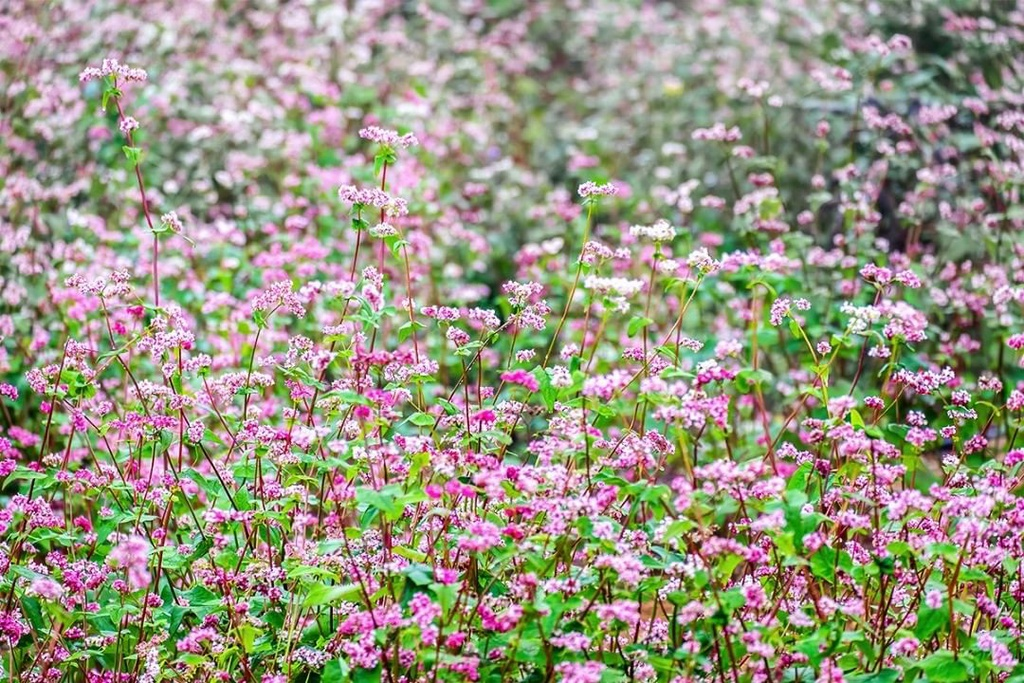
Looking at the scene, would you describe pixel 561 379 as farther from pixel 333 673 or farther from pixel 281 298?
pixel 281 298

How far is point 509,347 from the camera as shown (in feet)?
12.8

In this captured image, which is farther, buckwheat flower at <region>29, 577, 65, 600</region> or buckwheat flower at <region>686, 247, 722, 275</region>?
buckwheat flower at <region>686, 247, 722, 275</region>

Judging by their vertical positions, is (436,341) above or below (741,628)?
below

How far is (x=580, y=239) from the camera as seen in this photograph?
4.71m

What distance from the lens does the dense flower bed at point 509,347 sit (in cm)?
211

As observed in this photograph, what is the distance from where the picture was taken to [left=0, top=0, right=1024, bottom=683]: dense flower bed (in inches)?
83.0

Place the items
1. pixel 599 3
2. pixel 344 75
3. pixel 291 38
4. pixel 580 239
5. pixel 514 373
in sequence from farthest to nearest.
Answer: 1. pixel 599 3
2. pixel 291 38
3. pixel 344 75
4. pixel 580 239
5. pixel 514 373

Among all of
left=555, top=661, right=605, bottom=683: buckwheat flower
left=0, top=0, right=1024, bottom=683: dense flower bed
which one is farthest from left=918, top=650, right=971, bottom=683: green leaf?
left=555, top=661, right=605, bottom=683: buckwheat flower

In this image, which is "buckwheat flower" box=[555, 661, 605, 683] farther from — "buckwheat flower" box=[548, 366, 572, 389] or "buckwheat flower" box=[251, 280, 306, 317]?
"buckwheat flower" box=[251, 280, 306, 317]

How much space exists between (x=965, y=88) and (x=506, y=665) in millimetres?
3741

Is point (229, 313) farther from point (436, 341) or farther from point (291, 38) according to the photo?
point (291, 38)

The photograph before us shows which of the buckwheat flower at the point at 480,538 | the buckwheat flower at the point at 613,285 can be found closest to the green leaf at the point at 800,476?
the buckwheat flower at the point at 613,285

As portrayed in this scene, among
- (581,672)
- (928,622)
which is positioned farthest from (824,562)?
(581,672)

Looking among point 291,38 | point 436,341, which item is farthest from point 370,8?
point 436,341
